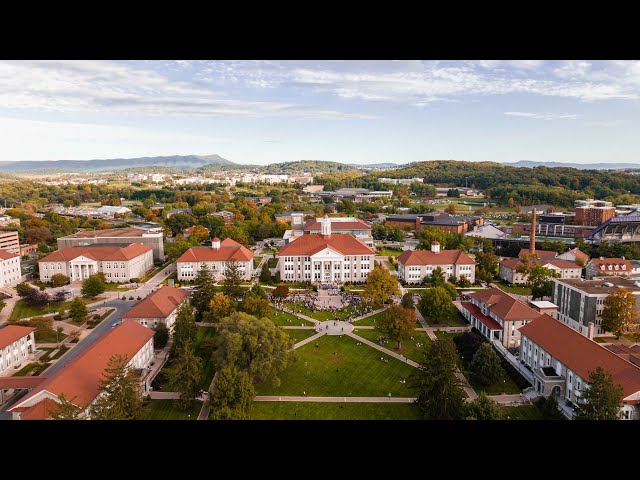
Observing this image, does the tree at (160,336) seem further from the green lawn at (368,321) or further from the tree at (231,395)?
the green lawn at (368,321)

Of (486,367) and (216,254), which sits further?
(216,254)

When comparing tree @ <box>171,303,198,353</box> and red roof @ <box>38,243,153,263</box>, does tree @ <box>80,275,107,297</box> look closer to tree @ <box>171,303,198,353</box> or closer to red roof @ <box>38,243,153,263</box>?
Result: red roof @ <box>38,243,153,263</box>

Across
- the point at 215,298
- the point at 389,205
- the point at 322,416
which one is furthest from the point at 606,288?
the point at 389,205

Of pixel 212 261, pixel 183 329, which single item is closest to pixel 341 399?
pixel 183 329

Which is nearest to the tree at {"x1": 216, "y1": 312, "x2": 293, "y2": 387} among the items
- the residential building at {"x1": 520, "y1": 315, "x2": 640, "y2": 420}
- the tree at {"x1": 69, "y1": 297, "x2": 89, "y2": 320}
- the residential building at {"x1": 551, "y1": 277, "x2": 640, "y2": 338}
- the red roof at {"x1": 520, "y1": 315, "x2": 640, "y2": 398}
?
the residential building at {"x1": 520, "y1": 315, "x2": 640, "y2": 420}

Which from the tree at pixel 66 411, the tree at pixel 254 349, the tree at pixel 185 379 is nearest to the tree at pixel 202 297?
the tree at pixel 254 349

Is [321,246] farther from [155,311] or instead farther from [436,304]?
[155,311]

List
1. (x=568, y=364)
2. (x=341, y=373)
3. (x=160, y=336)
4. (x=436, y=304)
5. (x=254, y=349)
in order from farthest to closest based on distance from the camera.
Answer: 1. (x=436, y=304)
2. (x=160, y=336)
3. (x=341, y=373)
4. (x=254, y=349)
5. (x=568, y=364)
